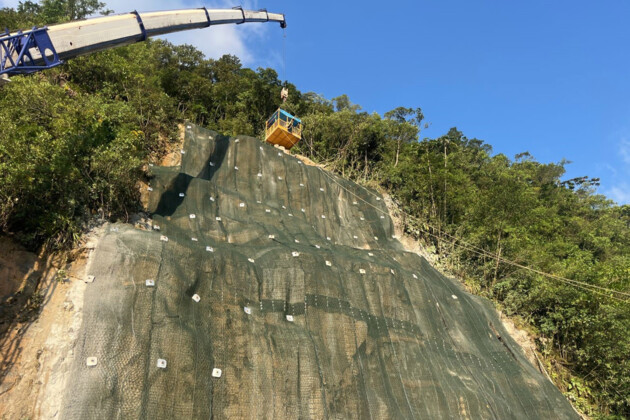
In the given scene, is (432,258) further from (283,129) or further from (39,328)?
(39,328)

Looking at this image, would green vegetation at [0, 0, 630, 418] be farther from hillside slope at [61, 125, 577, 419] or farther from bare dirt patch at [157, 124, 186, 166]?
hillside slope at [61, 125, 577, 419]

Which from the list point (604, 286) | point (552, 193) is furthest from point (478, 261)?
point (552, 193)

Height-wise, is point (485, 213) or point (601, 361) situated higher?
point (485, 213)

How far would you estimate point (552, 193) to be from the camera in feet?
127

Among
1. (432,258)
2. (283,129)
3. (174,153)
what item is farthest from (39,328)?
(432,258)

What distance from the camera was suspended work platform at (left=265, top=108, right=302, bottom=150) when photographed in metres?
21.5

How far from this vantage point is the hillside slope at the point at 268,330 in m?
7.57

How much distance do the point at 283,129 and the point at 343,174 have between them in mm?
6828

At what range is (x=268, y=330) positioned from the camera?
32.4 ft

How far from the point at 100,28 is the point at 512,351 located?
18673 millimetres

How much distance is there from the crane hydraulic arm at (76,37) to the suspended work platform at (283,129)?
10286 mm

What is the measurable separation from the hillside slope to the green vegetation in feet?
7.17

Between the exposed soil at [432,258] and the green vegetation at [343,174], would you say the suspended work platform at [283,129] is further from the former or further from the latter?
the exposed soil at [432,258]

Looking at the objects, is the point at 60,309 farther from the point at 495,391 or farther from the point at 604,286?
the point at 604,286
